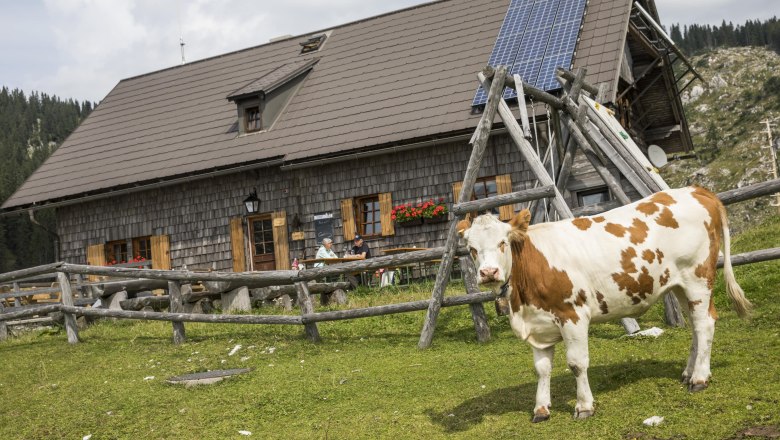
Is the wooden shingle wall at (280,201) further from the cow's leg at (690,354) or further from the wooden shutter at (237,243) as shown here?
the cow's leg at (690,354)

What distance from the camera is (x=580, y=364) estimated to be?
6367 millimetres

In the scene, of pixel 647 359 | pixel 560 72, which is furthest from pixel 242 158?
pixel 647 359

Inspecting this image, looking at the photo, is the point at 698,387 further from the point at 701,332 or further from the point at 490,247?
the point at 490,247

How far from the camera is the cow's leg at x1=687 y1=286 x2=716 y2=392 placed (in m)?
6.48

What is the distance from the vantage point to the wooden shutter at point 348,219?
66.3 feet

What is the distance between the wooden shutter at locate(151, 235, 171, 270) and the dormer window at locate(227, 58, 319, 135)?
143 inches

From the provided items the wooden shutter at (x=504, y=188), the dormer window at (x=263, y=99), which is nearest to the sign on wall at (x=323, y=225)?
the dormer window at (x=263, y=99)

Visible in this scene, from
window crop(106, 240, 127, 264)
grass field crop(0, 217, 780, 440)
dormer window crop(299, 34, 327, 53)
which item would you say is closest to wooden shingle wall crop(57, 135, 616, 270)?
window crop(106, 240, 127, 264)

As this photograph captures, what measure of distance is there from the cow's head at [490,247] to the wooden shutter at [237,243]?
1573cm

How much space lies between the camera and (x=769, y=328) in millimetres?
8375

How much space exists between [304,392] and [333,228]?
1181 centimetres

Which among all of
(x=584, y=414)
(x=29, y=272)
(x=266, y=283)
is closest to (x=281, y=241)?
(x=29, y=272)

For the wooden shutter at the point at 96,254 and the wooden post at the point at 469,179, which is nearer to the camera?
the wooden post at the point at 469,179

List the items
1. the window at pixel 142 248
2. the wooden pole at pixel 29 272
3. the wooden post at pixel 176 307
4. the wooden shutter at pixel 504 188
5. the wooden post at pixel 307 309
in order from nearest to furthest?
the wooden post at pixel 307 309, the wooden post at pixel 176 307, the wooden pole at pixel 29 272, the wooden shutter at pixel 504 188, the window at pixel 142 248
